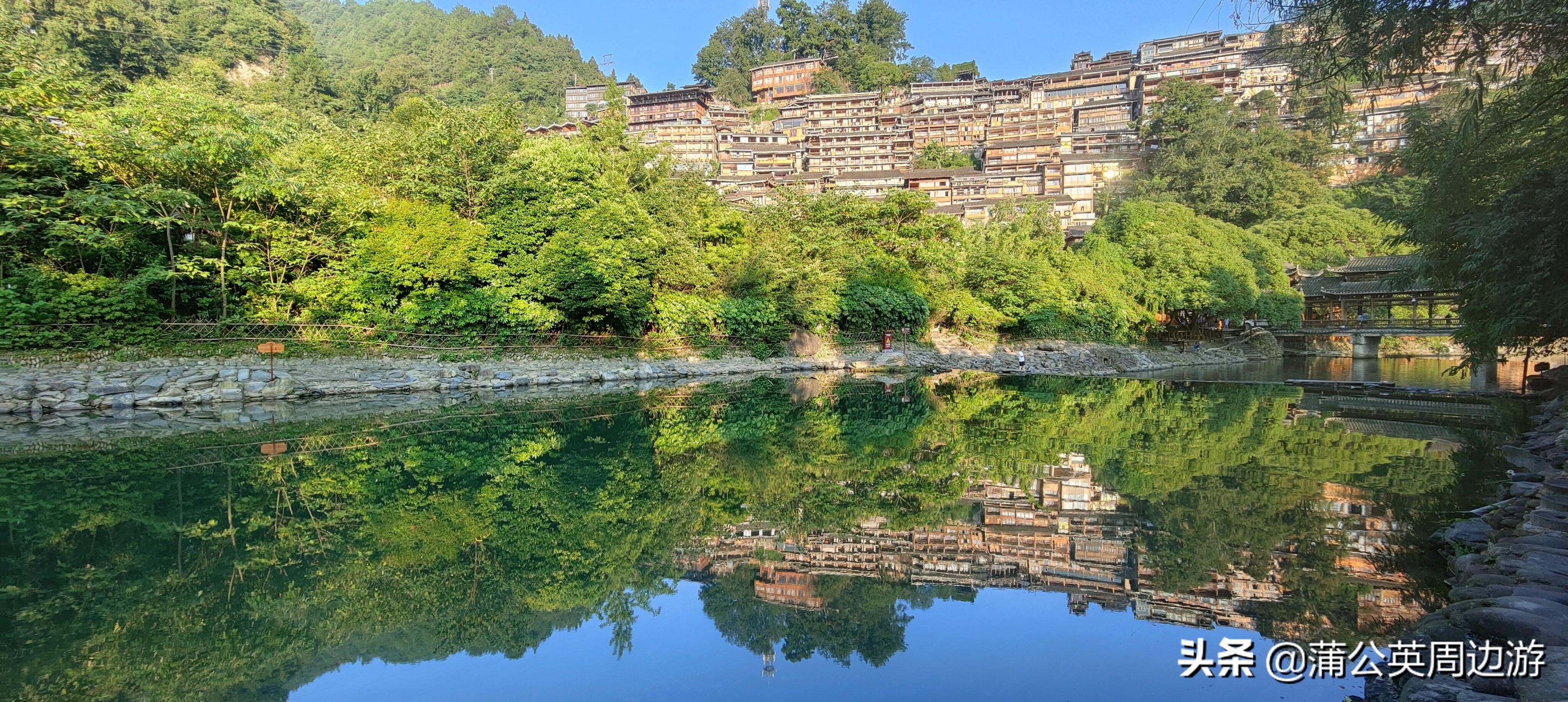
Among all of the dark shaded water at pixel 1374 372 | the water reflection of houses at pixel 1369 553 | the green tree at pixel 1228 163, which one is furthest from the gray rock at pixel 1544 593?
the green tree at pixel 1228 163

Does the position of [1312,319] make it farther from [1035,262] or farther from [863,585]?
[863,585]

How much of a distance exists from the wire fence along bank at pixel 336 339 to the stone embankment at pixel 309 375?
420 millimetres

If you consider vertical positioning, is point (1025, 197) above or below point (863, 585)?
above

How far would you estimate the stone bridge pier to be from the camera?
36.8 metres

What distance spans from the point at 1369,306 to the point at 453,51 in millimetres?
90679

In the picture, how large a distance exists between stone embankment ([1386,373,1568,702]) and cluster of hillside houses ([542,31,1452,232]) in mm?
46168

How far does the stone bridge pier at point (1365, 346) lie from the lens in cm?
3684

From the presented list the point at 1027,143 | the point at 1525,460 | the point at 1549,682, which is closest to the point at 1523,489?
the point at 1525,460

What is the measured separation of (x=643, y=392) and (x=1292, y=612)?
15411 mm

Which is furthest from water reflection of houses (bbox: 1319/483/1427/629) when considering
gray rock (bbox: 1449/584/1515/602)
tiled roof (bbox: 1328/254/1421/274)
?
tiled roof (bbox: 1328/254/1421/274)

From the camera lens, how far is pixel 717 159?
60.7 m

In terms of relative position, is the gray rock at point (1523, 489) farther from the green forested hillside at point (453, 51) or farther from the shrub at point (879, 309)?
the green forested hillside at point (453, 51)

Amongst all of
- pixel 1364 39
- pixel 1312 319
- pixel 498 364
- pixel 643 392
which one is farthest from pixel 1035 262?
pixel 1364 39

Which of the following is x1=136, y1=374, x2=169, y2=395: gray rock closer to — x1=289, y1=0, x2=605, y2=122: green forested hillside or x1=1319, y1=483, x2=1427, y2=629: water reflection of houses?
x1=1319, y1=483, x2=1427, y2=629: water reflection of houses
